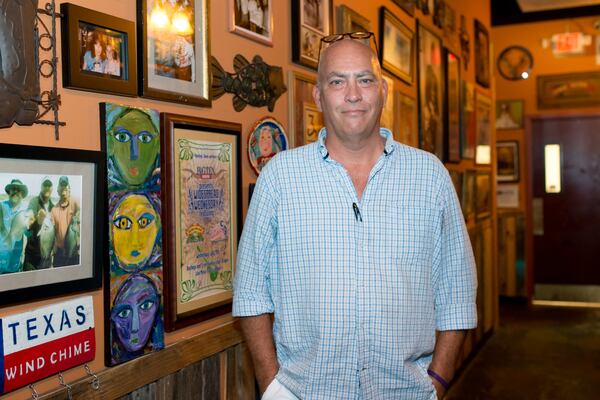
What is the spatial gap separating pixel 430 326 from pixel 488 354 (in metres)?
4.11

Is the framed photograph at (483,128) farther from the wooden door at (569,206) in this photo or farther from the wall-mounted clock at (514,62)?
the wooden door at (569,206)

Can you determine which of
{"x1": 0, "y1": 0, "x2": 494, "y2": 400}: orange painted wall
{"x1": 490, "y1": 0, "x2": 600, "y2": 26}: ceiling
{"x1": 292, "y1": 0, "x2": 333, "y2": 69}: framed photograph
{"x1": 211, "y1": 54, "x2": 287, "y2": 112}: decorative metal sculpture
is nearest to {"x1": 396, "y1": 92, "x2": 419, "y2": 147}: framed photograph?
{"x1": 0, "y1": 0, "x2": 494, "y2": 400}: orange painted wall

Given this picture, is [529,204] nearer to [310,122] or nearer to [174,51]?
[310,122]

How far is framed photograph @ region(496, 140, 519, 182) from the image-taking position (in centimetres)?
767

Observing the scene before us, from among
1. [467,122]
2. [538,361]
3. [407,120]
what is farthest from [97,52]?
[538,361]

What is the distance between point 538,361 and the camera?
5289mm

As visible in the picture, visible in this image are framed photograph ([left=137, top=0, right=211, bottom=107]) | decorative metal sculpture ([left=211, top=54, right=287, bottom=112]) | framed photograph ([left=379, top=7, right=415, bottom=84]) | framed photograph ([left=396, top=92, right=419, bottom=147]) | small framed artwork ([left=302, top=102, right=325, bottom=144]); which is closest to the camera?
framed photograph ([left=137, top=0, right=211, bottom=107])

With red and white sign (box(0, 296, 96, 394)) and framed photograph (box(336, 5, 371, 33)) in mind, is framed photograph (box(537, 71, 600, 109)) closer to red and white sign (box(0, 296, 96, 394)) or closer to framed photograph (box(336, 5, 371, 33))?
framed photograph (box(336, 5, 371, 33))

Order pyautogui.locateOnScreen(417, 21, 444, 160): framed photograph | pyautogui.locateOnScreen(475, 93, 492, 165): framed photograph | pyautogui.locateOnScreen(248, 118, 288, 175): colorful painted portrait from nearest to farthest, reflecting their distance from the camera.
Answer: pyautogui.locateOnScreen(248, 118, 288, 175): colorful painted portrait < pyautogui.locateOnScreen(417, 21, 444, 160): framed photograph < pyautogui.locateOnScreen(475, 93, 492, 165): framed photograph

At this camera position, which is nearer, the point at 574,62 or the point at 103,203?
the point at 103,203

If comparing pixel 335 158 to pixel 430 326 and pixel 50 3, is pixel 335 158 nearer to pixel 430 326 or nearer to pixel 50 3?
pixel 430 326

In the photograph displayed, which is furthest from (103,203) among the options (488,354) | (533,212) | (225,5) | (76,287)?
(533,212)

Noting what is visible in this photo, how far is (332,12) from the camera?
2803 millimetres

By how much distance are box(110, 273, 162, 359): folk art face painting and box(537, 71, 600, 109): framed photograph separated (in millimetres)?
6837
